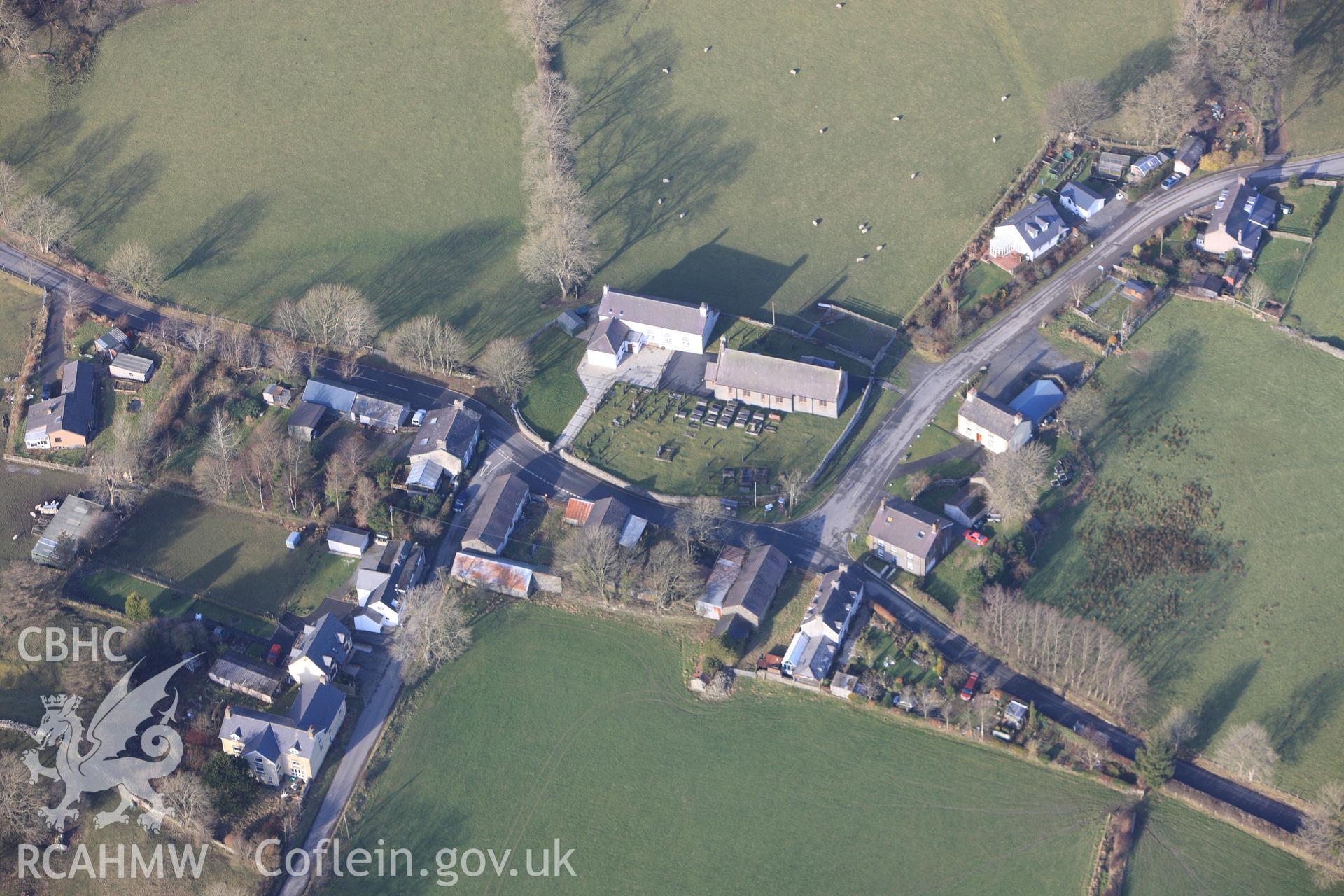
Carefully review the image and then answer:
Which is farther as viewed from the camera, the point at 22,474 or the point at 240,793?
the point at 22,474

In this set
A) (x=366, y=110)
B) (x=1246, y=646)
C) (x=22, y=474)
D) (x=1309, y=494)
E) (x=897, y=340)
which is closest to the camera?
(x=1246, y=646)

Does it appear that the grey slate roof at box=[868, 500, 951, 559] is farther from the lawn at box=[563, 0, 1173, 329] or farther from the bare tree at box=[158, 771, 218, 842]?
the bare tree at box=[158, 771, 218, 842]

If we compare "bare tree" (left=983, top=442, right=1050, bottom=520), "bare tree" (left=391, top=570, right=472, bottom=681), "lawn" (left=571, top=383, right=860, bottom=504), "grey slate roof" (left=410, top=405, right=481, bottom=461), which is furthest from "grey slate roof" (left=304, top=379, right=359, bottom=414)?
"bare tree" (left=983, top=442, right=1050, bottom=520)

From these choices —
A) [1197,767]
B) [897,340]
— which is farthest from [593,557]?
[1197,767]

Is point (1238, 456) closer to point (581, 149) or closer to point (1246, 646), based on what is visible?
point (1246, 646)

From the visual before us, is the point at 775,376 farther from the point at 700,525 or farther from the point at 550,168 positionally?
the point at 550,168

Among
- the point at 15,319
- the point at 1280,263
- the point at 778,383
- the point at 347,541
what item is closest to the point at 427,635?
the point at 347,541

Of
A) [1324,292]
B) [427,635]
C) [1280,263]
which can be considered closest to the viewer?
[427,635]

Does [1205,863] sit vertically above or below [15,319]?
above
